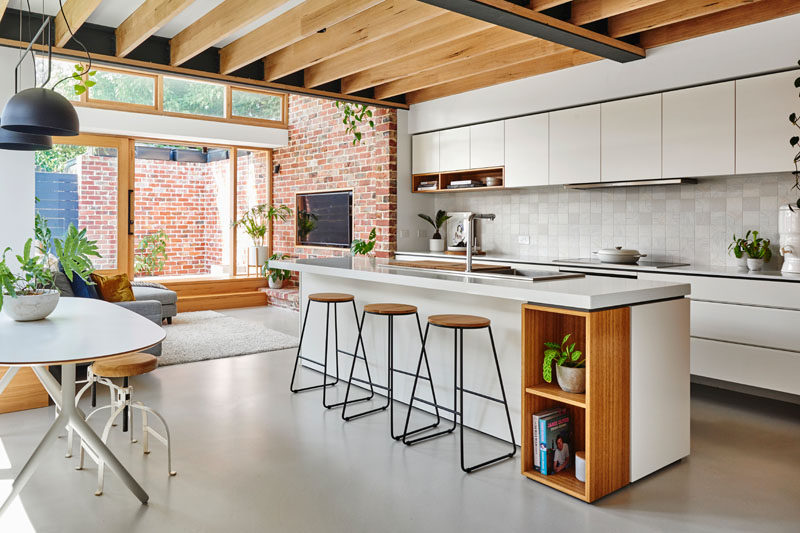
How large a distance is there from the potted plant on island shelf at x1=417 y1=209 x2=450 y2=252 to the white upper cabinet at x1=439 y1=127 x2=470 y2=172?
624 mm

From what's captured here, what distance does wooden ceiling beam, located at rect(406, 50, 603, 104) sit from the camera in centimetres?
510

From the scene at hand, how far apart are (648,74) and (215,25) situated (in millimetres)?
3370

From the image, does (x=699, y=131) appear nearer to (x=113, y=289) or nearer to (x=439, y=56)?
(x=439, y=56)

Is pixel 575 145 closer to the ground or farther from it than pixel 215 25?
closer to the ground

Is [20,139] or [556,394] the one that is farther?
[20,139]

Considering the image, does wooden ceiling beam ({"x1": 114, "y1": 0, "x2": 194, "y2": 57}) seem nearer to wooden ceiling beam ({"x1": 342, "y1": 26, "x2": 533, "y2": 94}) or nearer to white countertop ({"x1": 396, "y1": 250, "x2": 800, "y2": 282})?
wooden ceiling beam ({"x1": 342, "y1": 26, "x2": 533, "y2": 94})

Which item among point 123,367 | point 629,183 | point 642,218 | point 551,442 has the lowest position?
point 551,442

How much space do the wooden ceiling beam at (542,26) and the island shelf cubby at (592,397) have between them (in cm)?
185

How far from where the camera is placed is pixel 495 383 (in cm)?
339

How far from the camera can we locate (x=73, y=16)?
4.11 meters

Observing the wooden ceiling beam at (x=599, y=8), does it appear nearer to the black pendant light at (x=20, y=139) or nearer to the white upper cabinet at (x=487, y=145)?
the white upper cabinet at (x=487, y=145)

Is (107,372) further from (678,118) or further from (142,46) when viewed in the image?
(678,118)

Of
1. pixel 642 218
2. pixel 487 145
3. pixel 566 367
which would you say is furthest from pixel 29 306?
pixel 642 218

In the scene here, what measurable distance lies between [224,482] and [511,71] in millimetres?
4454
